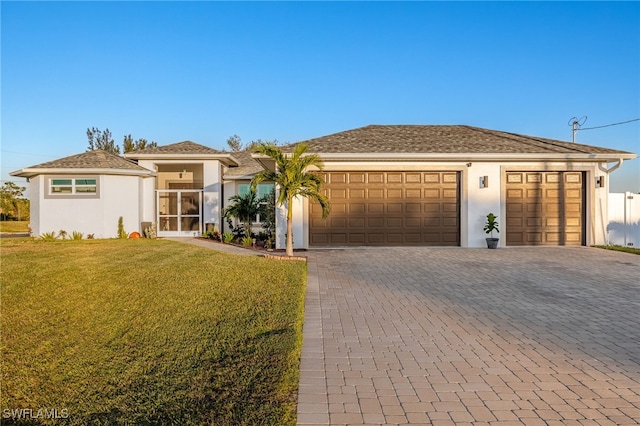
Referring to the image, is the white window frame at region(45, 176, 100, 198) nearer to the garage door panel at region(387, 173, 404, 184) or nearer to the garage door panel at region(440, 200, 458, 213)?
the garage door panel at region(387, 173, 404, 184)

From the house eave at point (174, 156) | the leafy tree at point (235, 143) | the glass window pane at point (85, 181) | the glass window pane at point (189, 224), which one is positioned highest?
the leafy tree at point (235, 143)

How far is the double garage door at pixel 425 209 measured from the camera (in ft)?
44.8

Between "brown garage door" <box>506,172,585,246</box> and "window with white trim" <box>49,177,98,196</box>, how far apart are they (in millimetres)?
16153

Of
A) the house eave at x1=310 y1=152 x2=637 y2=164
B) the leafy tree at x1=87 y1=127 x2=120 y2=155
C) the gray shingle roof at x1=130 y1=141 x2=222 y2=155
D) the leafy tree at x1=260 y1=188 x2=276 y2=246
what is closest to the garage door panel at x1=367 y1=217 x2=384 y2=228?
the house eave at x1=310 y1=152 x2=637 y2=164

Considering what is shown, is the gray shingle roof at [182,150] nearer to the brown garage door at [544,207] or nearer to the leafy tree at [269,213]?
the leafy tree at [269,213]

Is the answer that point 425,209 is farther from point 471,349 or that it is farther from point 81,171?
point 81,171

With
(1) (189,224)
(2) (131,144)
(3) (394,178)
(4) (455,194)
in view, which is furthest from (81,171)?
(2) (131,144)

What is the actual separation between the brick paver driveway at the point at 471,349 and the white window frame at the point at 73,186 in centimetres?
1178

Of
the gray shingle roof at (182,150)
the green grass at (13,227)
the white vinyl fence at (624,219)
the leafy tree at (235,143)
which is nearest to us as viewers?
the white vinyl fence at (624,219)

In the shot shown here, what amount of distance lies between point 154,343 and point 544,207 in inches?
537

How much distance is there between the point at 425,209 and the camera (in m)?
13.7

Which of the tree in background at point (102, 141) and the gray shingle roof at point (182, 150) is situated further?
the tree in background at point (102, 141)

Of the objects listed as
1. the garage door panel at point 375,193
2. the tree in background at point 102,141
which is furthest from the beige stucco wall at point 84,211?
the tree in background at point 102,141

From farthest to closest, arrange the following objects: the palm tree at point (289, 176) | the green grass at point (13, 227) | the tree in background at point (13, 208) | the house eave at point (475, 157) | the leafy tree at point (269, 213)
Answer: the tree in background at point (13, 208) → the green grass at point (13, 227) → the leafy tree at point (269, 213) → the house eave at point (475, 157) → the palm tree at point (289, 176)
